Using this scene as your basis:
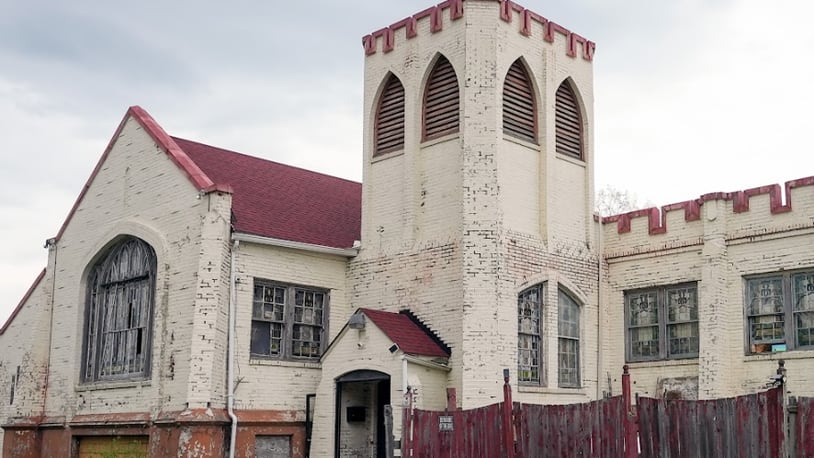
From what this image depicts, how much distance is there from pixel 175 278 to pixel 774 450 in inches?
484

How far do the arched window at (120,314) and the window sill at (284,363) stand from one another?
2.27 metres

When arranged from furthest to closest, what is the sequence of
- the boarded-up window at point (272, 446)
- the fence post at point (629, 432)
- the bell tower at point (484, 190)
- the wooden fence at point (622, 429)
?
the boarded-up window at point (272, 446)
the bell tower at point (484, 190)
the fence post at point (629, 432)
the wooden fence at point (622, 429)

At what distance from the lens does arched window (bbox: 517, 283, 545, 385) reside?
20.1m

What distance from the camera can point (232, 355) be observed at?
781 inches

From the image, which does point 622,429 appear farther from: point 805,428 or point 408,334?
point 408,334

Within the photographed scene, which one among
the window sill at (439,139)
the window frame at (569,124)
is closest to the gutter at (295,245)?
the window sill at (439,139)

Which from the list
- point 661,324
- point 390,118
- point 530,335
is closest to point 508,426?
point 530,335

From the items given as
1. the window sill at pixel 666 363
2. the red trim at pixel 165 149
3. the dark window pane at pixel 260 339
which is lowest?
the window sill at pixel 666 363

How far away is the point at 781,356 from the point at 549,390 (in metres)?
4.39

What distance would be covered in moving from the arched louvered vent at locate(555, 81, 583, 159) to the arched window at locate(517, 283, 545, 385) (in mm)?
3227

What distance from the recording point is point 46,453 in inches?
896

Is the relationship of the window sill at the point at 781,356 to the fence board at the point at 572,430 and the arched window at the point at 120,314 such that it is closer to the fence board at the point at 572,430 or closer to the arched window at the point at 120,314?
the fence board at the point at 572,430

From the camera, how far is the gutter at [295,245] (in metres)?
20.1

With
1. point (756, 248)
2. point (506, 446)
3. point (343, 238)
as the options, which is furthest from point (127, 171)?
point (756, 248)
